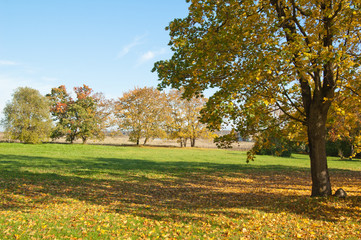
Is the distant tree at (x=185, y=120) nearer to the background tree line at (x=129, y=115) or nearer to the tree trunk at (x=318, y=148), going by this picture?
the background tree line at (x=129, y=115)

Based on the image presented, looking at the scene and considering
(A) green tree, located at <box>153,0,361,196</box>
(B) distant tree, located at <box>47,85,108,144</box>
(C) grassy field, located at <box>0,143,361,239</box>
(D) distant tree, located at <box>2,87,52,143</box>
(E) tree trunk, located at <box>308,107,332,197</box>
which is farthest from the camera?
(B) distant tree, located at <box>47,85,108,144</box>

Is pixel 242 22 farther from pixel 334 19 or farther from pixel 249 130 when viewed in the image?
pixel 249 130

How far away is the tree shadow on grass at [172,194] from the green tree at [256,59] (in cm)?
168

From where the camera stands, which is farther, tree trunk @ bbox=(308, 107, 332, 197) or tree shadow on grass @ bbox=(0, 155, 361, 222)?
tree trunk @ bbox=(308, 107, 332, 197)

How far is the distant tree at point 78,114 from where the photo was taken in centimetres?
4456

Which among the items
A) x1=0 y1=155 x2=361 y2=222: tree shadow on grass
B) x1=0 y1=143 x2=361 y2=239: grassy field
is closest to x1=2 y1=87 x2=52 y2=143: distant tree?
x1=0 y1=155 x2=361 y2=222: tree shadow on grass

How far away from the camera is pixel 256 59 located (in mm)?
6863

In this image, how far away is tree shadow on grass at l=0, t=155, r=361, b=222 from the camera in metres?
7.21

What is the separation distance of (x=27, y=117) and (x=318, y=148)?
4110cm

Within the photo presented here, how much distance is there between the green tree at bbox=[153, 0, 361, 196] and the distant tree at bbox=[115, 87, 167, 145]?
37908 millimetres

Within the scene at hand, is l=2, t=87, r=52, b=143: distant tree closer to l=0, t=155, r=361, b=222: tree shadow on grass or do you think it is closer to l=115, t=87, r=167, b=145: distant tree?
l=115, t=87, r=167, b=145: distant tree

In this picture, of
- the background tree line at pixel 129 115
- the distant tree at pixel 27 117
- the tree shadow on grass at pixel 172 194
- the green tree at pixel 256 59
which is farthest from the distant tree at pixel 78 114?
the green tree at pixel 256 59

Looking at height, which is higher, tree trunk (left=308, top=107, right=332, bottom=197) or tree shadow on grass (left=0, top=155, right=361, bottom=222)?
tree trunk (left=308, top=107, right=332, bottom=197)

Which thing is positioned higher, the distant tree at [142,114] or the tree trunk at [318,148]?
the distant tree at [142,114]
